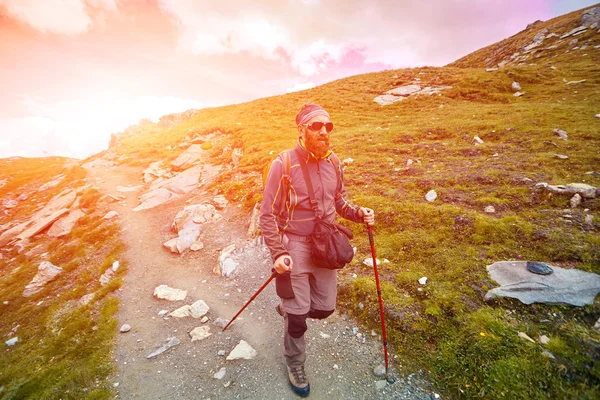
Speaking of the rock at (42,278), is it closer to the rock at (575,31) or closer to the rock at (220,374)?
the rock at (220,374)

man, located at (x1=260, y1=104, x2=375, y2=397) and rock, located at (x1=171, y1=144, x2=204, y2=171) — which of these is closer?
man, located at (x1=260, y1=104, x2=375, y2=397)

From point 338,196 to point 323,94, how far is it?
42.8 meters

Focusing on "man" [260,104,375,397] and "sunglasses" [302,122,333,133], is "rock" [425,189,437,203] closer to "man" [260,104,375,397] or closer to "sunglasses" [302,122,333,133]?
"man" [260,104,375,397]

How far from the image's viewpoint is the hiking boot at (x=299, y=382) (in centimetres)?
497

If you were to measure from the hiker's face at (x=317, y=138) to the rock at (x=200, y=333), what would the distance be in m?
6.37

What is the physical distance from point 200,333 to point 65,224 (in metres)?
19.0

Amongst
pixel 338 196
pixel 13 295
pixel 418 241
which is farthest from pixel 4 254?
pixel 418 241

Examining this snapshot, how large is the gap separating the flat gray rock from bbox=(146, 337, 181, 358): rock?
853 cm

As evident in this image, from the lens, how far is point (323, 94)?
43.2 m

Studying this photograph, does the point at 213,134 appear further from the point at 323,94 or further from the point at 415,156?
the point at 415,156

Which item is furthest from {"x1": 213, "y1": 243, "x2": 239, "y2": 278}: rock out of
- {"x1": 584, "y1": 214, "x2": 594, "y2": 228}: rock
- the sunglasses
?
{"x1": 584, "y1": 214, "x2": 594, "y2": 228}: rock

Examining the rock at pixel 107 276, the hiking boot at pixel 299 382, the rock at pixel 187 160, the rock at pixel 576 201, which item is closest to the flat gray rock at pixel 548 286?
the rock at pixel 576 201

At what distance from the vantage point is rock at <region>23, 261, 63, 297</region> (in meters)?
11.8

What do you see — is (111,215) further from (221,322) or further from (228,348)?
(228,348)
